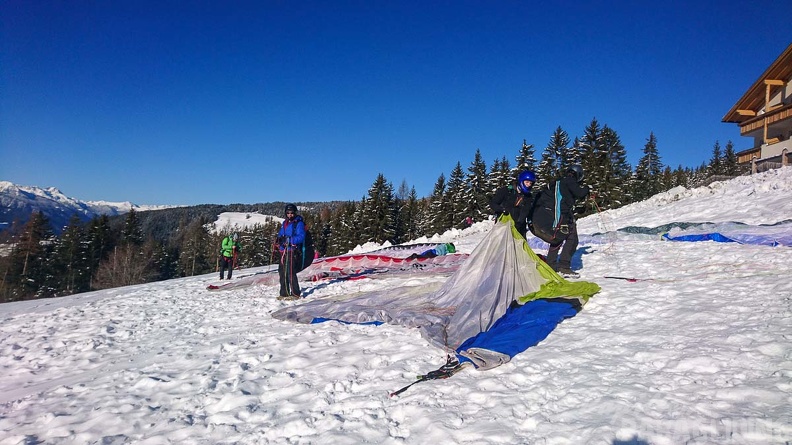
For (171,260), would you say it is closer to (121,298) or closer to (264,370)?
(121,298)

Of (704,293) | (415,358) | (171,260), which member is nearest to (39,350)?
(415,358)

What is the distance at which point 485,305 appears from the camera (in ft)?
18.5

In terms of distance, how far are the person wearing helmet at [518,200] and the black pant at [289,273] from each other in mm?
4193

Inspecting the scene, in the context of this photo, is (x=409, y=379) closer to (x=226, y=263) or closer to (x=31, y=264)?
(x=226, y=263)

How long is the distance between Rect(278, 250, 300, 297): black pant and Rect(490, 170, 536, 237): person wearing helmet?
165 inches

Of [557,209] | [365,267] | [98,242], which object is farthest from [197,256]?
[557,209]

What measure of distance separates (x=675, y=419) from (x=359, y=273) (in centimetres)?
866

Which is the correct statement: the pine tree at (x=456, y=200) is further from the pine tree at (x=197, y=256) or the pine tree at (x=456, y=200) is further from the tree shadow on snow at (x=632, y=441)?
the tree shadow on snow at (x=632, y=441)

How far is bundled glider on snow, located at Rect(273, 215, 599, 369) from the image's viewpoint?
4605 mm

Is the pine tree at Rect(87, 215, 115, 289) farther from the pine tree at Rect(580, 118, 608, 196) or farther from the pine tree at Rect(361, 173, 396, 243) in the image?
the pine tree at Rect(580, 118, 608, 196)

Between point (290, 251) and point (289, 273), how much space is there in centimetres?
46

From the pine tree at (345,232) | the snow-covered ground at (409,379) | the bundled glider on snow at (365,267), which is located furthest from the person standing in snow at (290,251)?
the pine tree at (345,232)

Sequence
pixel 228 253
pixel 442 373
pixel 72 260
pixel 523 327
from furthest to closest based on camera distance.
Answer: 1. pixel 72 260
2. pixel 228 253
3. pixel 523 327
4. pixel 442 373

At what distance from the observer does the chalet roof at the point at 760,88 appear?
2328 cm
